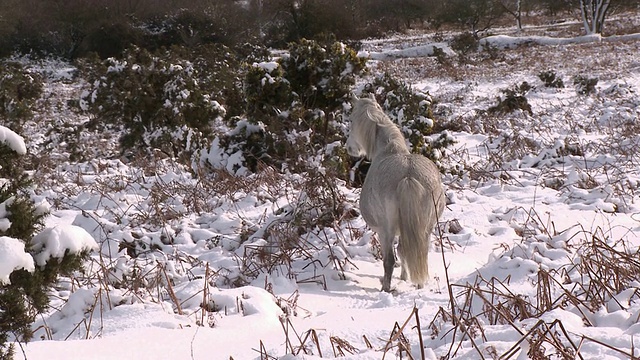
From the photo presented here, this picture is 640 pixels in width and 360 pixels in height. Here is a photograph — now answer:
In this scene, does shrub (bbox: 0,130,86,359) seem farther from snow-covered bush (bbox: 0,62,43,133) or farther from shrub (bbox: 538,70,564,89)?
shrub (bbox: 538,70,564,89)

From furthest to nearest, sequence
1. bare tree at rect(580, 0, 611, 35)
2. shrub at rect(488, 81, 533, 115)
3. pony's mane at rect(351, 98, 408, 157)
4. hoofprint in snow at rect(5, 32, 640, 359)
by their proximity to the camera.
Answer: bare tree at rect(580, 0, 611, 35) → shrub at rect(488, 81, 533, 115) → pony's mane at rect(351, 98, 408, 157) → hoofprint in snow at rect(5, 32, 640, 359)

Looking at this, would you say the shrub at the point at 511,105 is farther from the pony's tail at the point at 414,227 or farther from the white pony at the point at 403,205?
the pony's tail at the point at 414,227

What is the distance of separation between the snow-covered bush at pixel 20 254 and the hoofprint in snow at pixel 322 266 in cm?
6

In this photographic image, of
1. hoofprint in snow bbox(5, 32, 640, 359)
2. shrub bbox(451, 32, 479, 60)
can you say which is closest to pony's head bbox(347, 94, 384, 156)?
hoofprint in snow bbox(5, 32, 640, 359)

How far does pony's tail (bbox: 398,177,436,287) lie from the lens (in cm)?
398

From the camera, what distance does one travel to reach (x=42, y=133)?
15.3 metres

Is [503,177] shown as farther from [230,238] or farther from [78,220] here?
[78,220]

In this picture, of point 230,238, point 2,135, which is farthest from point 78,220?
point 2,135

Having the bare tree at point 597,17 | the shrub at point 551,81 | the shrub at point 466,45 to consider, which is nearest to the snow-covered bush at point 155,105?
the shrub at point 551,81

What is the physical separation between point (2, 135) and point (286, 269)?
8.28 feet

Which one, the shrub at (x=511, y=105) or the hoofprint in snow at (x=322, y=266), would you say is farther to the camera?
the shrub at (x=511, y=105)

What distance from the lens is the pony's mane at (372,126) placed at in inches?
192

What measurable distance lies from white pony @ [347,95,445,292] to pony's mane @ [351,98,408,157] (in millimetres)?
134

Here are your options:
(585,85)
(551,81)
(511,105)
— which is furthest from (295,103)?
(551,81)
